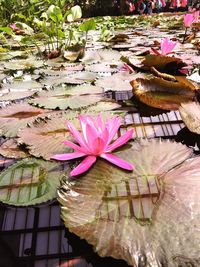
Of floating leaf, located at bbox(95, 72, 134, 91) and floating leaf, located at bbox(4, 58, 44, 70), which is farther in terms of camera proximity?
floating leaf, located at bbox(4, 58, 44, 70)

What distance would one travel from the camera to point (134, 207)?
2.32 ft

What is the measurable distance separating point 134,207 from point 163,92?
33.0 inches

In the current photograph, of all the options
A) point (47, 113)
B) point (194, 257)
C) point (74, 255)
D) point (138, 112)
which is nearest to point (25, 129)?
point (47, 113)

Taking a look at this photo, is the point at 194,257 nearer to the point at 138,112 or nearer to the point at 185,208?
the point at 185,208

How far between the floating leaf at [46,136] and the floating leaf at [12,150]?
3 cm

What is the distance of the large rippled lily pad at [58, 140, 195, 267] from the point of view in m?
0.61

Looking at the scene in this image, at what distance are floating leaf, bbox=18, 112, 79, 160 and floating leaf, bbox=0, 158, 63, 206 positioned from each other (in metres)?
0.05

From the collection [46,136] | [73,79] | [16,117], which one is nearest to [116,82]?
[73,79]

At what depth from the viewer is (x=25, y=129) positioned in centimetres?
114

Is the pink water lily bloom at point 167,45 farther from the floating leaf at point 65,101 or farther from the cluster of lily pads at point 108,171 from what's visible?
the floating leaf at point 65,101

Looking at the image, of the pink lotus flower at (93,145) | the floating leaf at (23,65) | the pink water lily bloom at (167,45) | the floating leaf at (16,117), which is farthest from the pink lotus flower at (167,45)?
the pink lotus flower at (93,145)

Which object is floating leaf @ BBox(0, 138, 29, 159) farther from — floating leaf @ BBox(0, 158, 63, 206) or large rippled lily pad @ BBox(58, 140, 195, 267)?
large rippled lily pad @ BBox(58, 140, 195, 267)

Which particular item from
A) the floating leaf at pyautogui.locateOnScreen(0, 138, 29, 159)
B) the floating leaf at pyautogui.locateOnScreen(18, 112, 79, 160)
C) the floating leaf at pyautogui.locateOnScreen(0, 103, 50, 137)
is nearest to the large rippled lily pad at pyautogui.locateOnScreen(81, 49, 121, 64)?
the floating leaf at pyautogui.locateOnScreen(0, 103, 50, 137)

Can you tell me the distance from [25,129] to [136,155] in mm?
445
